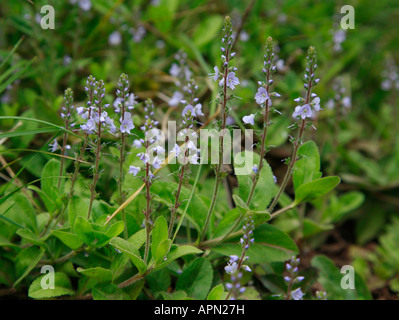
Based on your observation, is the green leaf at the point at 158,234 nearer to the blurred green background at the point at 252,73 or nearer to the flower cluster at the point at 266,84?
the flower cluster at the point at 266,84

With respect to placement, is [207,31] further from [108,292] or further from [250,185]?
[108,292]

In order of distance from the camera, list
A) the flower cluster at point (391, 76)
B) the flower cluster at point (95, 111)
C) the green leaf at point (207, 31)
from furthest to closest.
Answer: the flower cluster at point (391, 76) → the green leaf at point (207, 31) → the flower cluster at point (95, 111)

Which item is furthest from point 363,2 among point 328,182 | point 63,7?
point 328,182

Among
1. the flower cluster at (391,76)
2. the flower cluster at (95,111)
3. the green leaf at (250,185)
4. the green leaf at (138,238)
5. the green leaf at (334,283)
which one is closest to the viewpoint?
the flower cluster at (95,111)

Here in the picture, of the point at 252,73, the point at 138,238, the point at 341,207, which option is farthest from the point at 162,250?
the point at 252,73

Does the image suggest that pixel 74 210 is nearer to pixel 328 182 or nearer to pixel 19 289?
pixel 19 289

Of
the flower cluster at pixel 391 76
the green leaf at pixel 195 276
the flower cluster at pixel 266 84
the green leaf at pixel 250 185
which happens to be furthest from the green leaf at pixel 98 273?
the flower cluster at pixel 391 76

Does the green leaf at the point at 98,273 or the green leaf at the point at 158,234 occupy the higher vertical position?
the green leaf at the point at 158,234
